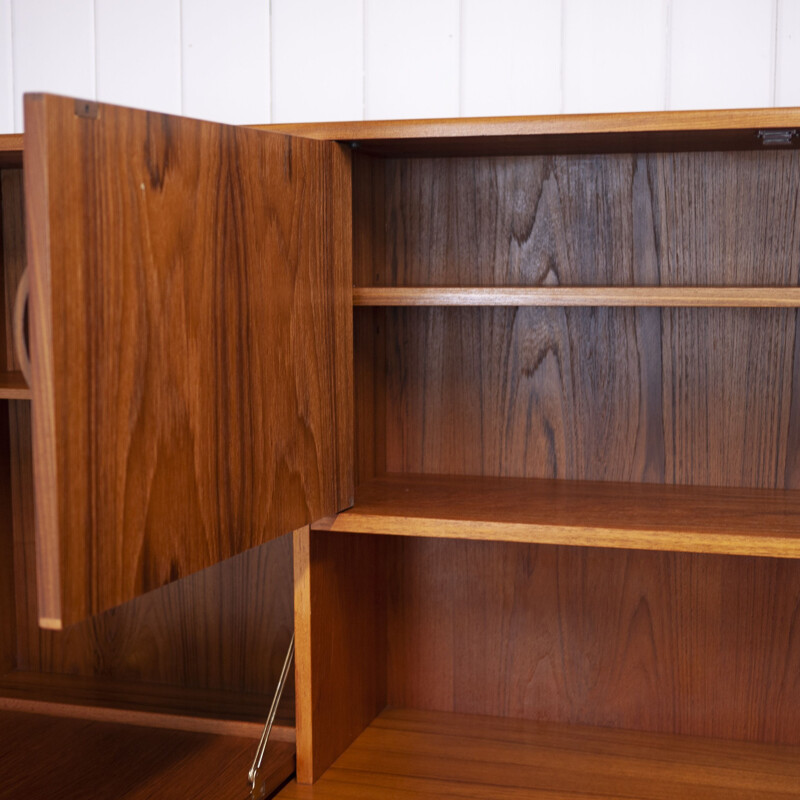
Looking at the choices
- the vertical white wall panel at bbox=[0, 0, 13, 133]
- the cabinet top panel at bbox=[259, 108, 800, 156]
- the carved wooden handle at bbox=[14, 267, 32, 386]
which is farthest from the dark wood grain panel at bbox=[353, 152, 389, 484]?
the vertical white wall panel at bbox=[0, 0, 13, 133]

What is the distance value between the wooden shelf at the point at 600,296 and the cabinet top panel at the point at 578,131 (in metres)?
0.20

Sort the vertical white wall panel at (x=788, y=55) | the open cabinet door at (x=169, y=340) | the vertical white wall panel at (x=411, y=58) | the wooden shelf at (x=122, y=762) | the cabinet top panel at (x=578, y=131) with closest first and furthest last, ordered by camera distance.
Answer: the open cabinet door at (x=169, y=340) < the cabinet top panel at (x=578, y=131) < the wooden shelf at (x=122, y=762) < the vertical white wall panel at (x=788, y=55) < the vertical white wall panel at (x=411, y=58)

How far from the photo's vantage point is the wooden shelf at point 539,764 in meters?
1.50

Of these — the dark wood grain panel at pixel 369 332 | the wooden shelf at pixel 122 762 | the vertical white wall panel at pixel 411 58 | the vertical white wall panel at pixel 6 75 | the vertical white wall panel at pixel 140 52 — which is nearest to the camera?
the wooden shelf at pixel 122 762

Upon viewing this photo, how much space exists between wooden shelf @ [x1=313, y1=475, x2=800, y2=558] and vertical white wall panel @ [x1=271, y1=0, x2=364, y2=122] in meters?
0.73

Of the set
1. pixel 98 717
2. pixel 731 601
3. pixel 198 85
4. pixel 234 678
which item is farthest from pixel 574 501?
pixel 198 85

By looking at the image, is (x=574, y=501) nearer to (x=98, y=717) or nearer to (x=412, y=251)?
(x=412, y=251)

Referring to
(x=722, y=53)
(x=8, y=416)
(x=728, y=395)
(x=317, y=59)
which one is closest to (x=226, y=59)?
(x=317, y=59)

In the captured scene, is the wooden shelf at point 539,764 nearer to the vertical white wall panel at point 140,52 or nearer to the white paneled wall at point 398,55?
the white paneled wall at point 398,55

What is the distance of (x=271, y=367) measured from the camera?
1245 mm

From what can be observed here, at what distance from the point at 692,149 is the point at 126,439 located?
1014mm

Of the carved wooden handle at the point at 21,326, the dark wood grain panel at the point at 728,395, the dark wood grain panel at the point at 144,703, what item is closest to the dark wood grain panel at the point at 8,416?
the dark wood grain panel at the point at 144,703

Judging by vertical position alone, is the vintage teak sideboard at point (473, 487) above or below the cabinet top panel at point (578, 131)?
below

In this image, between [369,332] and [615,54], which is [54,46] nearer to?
[369,332]
